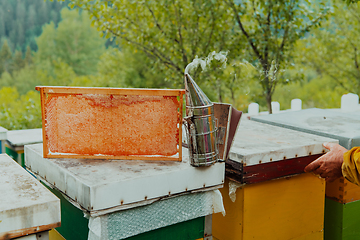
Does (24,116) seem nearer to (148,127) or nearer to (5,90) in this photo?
(148,127)

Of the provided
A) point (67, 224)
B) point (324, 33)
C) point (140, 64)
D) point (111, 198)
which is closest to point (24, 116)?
point (67, 224)

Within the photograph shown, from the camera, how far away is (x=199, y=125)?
1.23 metres

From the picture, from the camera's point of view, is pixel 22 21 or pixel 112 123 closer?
pixel 112 123

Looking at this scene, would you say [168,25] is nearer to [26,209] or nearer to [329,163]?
[329,163]

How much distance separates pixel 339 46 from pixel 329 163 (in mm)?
7969

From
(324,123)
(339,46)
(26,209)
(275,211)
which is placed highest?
(339,46)

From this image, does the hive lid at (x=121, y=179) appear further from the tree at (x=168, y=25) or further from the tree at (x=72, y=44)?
the tree at (x=72, y=44)

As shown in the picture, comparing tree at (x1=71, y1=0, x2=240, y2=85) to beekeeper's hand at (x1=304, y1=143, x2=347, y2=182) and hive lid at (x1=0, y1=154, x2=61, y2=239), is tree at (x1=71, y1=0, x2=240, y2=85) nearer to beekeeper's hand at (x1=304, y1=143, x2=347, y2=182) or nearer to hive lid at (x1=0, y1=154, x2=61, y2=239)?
beekeeper's hand at (x1=304, y1=143, x2=347, y2=182)

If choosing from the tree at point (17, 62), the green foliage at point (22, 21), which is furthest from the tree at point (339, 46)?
the tree at point (17, 62)

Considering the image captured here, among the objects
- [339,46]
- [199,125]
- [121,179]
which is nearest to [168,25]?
[199,125]

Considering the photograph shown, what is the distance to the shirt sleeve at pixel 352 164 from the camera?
147 cm

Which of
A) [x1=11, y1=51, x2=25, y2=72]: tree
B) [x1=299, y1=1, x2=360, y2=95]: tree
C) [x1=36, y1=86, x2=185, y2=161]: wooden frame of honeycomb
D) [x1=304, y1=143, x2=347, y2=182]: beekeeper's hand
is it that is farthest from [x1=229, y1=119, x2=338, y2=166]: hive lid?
[x1=11, y1=51, x2=25, y2=72]: tree

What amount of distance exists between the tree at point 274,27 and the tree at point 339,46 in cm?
355

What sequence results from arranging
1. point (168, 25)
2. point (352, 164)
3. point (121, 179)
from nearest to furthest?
point (121, 179), point (352, 164), point (168, 25)
